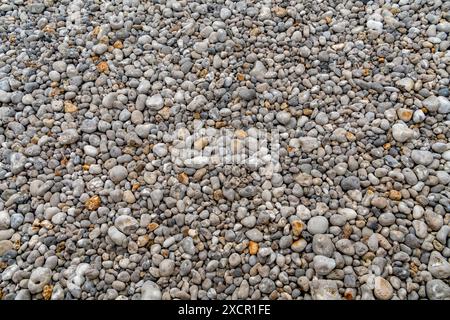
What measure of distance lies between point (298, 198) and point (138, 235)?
853mm

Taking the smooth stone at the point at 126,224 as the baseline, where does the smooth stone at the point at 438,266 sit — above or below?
above

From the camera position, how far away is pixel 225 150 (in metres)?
2.31

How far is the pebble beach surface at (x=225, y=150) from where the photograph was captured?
1.96 m

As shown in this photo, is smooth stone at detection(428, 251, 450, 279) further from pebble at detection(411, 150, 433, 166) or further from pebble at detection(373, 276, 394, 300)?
pebble at detection(411, 150, 433, 166)

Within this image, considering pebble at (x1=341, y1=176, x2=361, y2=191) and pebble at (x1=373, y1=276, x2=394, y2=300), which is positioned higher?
pebble at (x1=341, y1=176, x2=361, y2=191)

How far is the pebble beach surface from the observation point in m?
1.96

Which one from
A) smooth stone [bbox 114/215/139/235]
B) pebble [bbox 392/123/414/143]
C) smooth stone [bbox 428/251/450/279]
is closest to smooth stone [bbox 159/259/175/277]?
smooth stone [bbox 114/215/139/235]

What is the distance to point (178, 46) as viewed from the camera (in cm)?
273

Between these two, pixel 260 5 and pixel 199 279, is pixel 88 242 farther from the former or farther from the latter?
pixel 260 5

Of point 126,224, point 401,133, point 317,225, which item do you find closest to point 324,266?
point 317,225

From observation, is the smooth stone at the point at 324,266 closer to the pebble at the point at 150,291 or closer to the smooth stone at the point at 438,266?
the smooth stone at the point at 438,266

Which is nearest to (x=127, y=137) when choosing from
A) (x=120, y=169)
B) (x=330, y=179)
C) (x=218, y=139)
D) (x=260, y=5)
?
(x=120, y=169)

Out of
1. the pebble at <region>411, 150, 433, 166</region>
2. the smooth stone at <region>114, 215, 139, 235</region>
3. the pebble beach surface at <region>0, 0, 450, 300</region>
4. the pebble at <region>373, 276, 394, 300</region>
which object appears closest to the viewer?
the pebble at <region>373, 276, 394, 300</region>

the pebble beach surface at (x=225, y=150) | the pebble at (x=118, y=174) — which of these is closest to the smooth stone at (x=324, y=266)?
the pebble beach surface at (x=225, y=150)
